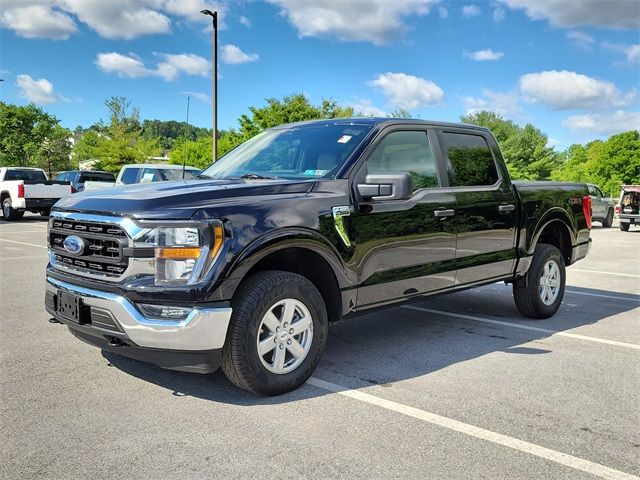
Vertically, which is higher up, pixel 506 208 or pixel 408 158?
pixel 408 158

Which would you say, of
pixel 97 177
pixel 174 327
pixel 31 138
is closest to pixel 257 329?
pixel 174 327

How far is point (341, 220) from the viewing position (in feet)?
13.7

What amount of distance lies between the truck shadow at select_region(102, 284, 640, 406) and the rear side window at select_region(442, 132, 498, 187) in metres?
1.24

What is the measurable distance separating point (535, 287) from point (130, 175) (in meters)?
11.7

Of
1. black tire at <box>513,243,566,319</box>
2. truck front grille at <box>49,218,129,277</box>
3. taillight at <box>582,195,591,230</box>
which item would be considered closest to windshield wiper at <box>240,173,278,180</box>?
truck front grille at <box>49,218,129,277</box>

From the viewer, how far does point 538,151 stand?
2403 inches

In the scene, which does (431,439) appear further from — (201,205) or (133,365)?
(133,365)

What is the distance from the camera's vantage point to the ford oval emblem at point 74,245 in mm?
3820

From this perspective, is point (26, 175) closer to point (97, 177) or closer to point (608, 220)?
point (97, 177)

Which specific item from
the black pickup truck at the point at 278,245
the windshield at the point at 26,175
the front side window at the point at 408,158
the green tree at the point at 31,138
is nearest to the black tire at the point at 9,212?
the windshield at the point at 26,175

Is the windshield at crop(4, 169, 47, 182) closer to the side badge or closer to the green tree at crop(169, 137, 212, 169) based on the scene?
the side badge

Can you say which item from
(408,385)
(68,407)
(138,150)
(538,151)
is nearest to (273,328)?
(408,385)

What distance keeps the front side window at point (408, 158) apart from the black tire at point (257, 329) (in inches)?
46.5

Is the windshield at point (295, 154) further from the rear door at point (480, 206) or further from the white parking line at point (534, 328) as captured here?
the white parking line at point (534, 328)
